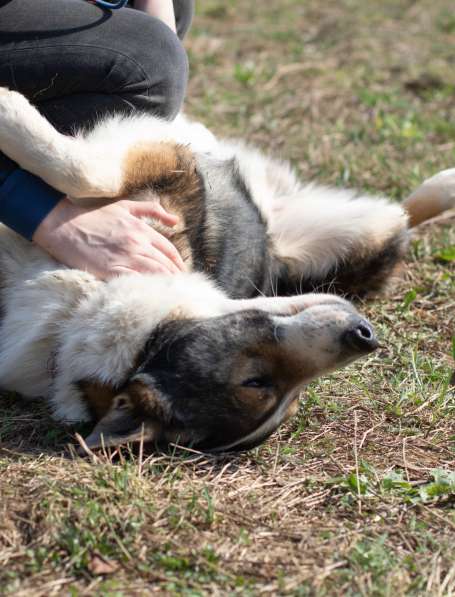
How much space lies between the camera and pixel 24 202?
10.5 feet

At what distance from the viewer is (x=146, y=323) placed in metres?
3.02

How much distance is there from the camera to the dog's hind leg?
418cm

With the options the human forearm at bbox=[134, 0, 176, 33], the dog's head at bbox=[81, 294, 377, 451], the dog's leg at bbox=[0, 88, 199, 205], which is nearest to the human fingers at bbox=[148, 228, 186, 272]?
the dog's leg at bbox=[0, 88, 199, 205]

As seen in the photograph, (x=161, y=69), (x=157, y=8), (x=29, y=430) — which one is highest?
(x=157, y=8)

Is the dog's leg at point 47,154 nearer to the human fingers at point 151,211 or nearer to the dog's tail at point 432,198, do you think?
the human fingers at point 151,211

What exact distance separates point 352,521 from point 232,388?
0.61 meters

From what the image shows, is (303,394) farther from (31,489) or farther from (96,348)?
Result: (31,489)

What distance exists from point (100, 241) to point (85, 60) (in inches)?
33.4

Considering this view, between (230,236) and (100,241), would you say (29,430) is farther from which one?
(230,236)

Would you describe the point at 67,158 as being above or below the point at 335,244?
above

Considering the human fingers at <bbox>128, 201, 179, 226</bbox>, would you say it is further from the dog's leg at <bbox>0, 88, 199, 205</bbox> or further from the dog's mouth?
the dog's mouth

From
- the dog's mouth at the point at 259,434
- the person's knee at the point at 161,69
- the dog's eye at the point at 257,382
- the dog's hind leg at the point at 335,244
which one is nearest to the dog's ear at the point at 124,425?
the dog's mouth at the point at 259,434

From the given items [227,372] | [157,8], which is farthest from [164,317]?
[157,8]

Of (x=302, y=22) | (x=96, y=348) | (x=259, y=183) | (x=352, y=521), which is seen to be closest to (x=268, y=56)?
(x=302, y=22)
